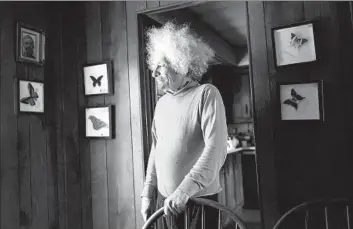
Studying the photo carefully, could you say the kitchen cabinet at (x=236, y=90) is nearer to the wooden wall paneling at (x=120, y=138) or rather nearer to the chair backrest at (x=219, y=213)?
the wooden wall paneling at (x=120, y=138)

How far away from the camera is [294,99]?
160 cm

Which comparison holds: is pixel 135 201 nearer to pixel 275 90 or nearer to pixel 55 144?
pixel 55 144

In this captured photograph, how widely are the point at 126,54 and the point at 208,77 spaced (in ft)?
5.69

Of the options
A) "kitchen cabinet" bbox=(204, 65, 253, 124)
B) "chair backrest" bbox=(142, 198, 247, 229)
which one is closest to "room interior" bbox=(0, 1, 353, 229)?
"chair backrest" bbox=(142, 198, 247, 229)

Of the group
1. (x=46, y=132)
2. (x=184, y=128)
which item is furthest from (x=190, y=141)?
(x=46, y=132)

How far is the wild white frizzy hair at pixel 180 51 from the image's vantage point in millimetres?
1635

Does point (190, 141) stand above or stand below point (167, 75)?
below

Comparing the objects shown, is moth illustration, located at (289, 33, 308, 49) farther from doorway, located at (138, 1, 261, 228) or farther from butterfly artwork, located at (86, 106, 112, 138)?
butterfly artwork, located at (86, 106, 112, 138)

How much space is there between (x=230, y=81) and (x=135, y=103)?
2.32 m

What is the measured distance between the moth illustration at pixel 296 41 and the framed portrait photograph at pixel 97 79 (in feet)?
3.59

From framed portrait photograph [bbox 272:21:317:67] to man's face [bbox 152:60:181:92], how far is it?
53 cm

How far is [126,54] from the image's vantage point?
2006 mm

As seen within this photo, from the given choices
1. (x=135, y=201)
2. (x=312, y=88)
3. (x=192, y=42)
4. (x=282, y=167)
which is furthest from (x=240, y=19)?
(x=135, y=201)

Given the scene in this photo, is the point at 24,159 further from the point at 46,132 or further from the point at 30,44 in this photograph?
the point at 30,44
